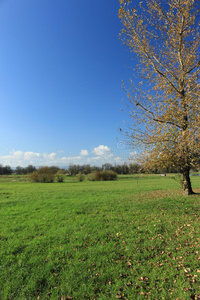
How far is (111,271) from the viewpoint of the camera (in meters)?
4.85

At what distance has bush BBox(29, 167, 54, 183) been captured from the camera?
50625mm

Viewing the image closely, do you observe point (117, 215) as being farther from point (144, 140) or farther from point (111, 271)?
point (144, 140)

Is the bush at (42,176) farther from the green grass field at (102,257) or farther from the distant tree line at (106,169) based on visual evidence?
the green grass field at (102,257)

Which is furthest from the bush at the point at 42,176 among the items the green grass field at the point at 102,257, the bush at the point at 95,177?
the green grass field at the point at 102,257

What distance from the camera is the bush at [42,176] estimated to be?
50.6 m

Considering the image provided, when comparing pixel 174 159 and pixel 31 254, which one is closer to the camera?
pixel 31 254

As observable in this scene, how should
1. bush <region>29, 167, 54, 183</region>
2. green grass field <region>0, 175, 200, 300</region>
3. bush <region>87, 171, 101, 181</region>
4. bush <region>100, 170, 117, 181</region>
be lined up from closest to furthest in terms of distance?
green grass field <region>0, 175, 200, 300</region>
bush <region>29, 167, 54, 183</region>
bush <region>87, 171, 101, 181</region>
bush <region>100, 170, 117, 181</region>

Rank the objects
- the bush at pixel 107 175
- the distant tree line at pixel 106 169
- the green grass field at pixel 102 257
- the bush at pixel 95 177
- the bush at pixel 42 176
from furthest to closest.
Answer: the bush at pixel 107 175 < the bush at pixel 95 177 < the bush at pixel 42 176 < the distant tree line at pixel 106 169 < the green grass field at pixel 102 257

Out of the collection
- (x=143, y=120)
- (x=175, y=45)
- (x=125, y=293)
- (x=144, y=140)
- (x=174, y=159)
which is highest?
(x=175, y=45)

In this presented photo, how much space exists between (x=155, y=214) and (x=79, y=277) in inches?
236

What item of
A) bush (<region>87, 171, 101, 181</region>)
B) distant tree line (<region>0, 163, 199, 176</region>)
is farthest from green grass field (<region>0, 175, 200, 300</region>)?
bush (<region>87, 171, 101, 181</region>)

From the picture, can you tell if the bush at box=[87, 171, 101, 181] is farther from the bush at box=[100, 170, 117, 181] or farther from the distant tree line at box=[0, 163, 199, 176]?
the distant tree line at box=[0, 163, 199, 176]

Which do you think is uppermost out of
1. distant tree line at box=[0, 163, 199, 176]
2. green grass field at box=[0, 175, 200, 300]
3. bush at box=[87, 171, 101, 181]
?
distant tree line at box=[0, 163, 199, 176]

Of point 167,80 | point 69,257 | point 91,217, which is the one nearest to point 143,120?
point 167,80
